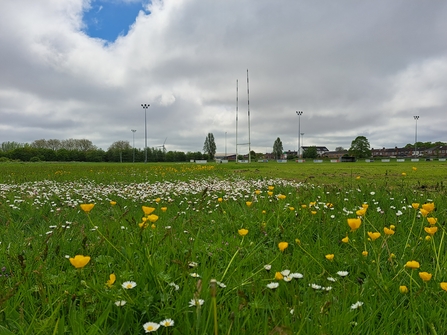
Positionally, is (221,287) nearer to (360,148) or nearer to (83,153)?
(360,148)

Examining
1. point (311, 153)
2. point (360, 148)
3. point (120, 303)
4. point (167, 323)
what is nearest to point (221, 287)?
point (167, 323)

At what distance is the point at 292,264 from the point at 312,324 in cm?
87

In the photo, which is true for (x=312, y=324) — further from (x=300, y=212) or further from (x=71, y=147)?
(x=71, y=147)

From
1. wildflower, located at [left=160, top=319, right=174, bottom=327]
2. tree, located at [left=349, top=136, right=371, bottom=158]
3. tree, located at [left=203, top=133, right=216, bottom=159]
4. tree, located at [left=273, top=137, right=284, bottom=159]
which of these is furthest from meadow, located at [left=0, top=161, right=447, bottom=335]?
tree, located at [left=273, top=137, right=284, bottom=159]

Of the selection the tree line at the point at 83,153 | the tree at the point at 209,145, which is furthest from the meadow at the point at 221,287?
the tree at the point at 209,145

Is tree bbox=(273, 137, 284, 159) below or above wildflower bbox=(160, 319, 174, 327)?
above

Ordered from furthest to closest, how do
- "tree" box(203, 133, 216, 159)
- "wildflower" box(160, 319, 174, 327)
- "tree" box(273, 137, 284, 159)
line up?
"tree" box(273, 137, 284, 159), "tree" box(203, 133, 216, 159), "wildflower" box(160, 319, 174, 327)

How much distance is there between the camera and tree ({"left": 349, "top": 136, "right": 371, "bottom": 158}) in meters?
95.7

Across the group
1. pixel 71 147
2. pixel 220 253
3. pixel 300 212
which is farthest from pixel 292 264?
pixel 71 147

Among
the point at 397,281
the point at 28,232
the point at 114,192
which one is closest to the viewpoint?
the point at 397,281

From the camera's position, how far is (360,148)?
96062mm

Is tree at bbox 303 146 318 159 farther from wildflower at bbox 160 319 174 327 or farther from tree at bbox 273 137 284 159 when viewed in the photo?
wildflower at bbox 160 319 174 327

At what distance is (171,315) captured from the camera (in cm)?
156

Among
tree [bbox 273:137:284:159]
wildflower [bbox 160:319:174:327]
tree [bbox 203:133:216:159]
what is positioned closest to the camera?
wildflower [bbox 160:319:174:327]
